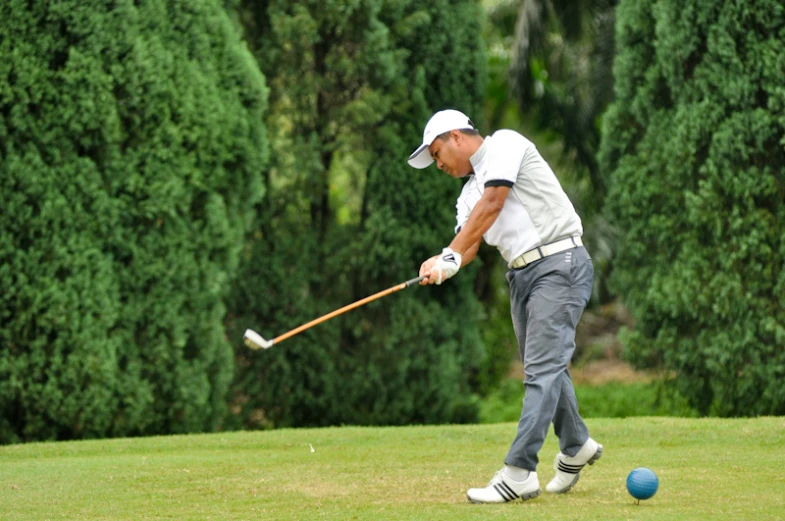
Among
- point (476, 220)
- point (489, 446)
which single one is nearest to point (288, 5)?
point (489, 446)

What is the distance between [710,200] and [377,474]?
15.1 ft

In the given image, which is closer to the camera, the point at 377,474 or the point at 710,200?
the point at 377,474

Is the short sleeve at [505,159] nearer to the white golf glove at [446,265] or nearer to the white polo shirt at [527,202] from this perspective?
the white polo shirt at [527,202]

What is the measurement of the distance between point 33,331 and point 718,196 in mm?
6065

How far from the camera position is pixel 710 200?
928 centimetres

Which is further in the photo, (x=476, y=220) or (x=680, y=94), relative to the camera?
(x=680, y=94)

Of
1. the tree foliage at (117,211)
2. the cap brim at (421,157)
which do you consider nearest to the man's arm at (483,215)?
the cap brim at (421,157)

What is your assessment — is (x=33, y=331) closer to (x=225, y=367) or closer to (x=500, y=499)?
(x=225, y=367)

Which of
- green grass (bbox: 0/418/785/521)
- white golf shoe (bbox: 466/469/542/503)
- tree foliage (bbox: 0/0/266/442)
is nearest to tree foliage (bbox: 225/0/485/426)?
tree foliage (bbox: 0/0/266/442)

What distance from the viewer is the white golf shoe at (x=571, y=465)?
17.7 feet

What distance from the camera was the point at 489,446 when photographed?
755cm

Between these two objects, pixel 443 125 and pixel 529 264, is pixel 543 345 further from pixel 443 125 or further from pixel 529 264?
pixel 443 125

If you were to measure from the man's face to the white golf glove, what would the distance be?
546mm

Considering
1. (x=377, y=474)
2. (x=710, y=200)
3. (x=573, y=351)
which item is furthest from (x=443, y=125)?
(x=710, y=200)
